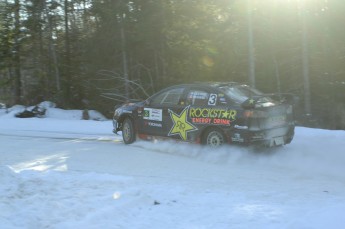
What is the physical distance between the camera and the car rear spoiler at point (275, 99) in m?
9.16

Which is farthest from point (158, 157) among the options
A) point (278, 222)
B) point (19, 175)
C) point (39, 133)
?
point (39, 133)

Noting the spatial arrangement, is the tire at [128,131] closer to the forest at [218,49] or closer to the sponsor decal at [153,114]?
the sponsor decal at [153,114]

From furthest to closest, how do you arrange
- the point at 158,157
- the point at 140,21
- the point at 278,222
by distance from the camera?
the point at 140,21
the point at 158,157
the point at 278,222

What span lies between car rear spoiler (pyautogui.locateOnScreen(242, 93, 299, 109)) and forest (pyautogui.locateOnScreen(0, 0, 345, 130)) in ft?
21.7

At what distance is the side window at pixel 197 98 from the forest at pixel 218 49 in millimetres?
6969

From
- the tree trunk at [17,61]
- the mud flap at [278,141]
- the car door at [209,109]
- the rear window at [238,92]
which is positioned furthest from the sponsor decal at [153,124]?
the tree trunk at [17,61]

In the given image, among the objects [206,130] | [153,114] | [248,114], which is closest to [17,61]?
[153,114]

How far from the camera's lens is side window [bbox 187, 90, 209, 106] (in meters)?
9.98

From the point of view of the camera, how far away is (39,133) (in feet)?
49.1

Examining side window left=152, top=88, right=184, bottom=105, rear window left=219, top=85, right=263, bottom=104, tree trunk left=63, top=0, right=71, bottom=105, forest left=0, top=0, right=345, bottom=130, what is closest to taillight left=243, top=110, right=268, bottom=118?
rear window left=219, top=85, right=263, bottom=104

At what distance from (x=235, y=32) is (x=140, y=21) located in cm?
417

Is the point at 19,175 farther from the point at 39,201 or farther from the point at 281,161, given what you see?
the point at 281,161

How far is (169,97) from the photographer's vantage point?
10.9 meters

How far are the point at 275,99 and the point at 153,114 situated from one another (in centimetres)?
293
